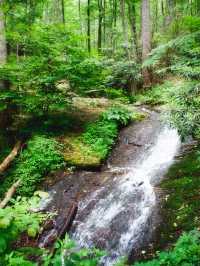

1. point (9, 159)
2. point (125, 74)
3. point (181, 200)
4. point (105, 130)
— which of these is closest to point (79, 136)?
point (105, 130)

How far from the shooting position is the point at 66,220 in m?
7.46

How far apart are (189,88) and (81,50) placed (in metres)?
3.96


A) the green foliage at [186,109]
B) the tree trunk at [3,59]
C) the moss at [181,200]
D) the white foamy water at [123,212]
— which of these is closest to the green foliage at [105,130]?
the white foamy water at [123,212]

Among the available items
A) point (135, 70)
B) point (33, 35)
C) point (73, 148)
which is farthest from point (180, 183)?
point (135, 70)

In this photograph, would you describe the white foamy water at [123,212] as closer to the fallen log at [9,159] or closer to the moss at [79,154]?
the moss at [79,154]

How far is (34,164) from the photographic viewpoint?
31.1 feet

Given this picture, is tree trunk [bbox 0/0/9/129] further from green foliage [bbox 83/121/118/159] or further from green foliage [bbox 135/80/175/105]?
green foliage [bbox 135/80/175/105]

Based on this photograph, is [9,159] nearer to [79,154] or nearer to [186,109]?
[79,154]

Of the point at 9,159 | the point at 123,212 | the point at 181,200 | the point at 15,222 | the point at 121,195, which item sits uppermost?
the point at 15,222

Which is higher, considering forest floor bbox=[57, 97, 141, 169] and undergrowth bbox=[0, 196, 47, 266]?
undergrowth bbox=[0, 196, 47, 266]

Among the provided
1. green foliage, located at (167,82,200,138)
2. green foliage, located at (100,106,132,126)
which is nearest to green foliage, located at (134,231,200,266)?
green foliage, located at (167,82,200,138)

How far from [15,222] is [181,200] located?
5.31 metres

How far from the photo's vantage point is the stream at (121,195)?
6812mm

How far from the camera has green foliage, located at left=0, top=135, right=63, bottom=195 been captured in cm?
915
